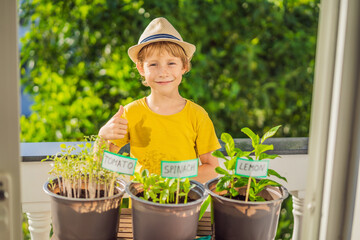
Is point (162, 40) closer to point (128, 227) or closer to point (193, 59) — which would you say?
point (128, 227)

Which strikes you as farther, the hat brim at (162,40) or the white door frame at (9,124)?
the hat brim at (162,40)

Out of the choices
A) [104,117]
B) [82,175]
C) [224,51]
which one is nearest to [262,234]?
[82,175]

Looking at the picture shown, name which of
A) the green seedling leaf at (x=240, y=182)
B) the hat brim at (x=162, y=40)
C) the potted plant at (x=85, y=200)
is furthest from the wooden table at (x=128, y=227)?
the hat brim at (x=162, y=40)

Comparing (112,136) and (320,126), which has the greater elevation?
(320,126)

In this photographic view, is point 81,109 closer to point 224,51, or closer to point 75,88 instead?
point 75,88

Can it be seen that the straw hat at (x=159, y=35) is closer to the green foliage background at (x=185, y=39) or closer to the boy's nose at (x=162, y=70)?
the boy's nose at (x=162, y=70)

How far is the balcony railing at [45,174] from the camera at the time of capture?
4.18ft

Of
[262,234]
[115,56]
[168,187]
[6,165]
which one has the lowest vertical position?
[262,234]

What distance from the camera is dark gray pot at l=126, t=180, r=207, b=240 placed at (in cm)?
79

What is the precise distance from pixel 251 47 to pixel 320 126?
5.58 ft

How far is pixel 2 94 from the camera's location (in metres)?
0.57

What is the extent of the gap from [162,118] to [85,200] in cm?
39

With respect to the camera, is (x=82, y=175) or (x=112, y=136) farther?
(x=112, y=136)

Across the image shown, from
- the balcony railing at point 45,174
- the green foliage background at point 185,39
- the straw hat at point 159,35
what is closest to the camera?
the straw hat at point 159,35
